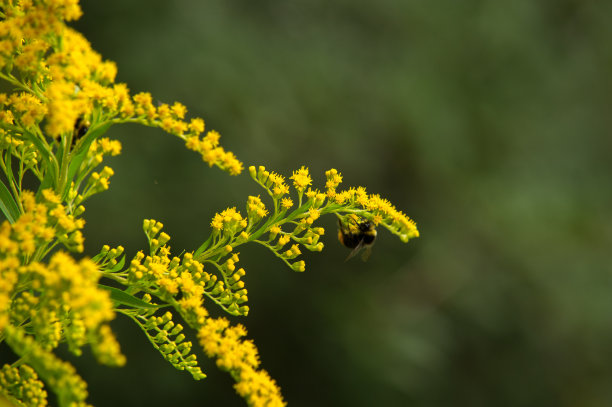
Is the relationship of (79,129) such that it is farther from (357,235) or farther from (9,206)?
(357,235)

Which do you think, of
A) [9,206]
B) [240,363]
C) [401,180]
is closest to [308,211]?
[240,363]

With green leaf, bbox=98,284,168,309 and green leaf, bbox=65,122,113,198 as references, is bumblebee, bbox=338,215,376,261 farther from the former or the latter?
green leaf, bbox=65,122,113,198

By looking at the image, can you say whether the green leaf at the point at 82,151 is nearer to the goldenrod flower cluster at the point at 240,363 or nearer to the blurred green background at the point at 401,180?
the goldenrod flower cluster at the point at 240,363

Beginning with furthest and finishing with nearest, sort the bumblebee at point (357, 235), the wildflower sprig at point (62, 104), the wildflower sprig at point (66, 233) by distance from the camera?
the bumblebee at point (357, 235) → the wildflower sprig at point (62, 104) → the wildflower sprig at point (66, 233)

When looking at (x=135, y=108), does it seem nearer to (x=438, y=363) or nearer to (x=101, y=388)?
(x=101, y=388)

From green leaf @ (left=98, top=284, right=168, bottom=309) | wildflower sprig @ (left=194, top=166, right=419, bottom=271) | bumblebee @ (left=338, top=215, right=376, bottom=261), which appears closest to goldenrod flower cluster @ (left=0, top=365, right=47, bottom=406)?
green leaf @ (left=98, top=284, right=168, bottom=309)

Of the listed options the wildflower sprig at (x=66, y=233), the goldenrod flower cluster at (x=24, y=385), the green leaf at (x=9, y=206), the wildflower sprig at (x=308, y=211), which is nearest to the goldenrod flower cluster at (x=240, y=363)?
the wildflower sprig at (x=66, y=233)

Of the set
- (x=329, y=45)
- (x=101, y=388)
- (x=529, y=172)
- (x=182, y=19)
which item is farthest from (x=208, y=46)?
(x=529, y=172)
